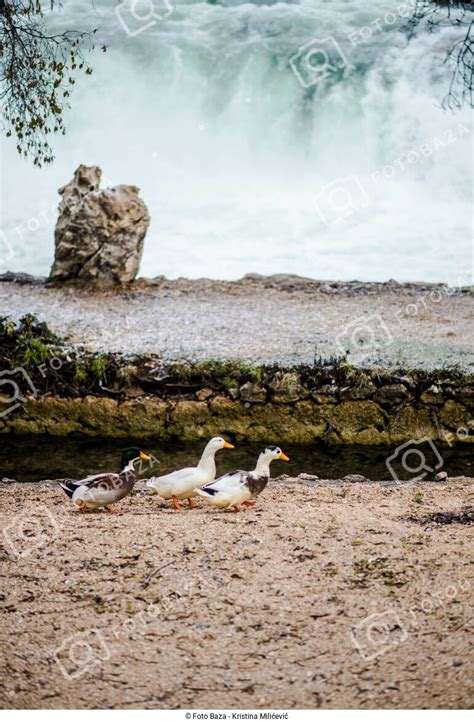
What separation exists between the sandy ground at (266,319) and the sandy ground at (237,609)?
428 centimetres

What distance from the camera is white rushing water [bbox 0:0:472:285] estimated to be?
63.2 feet

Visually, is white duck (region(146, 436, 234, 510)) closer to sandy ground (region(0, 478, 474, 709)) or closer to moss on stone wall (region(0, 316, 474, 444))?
sandy ground (region(0, 478, 474, 709))

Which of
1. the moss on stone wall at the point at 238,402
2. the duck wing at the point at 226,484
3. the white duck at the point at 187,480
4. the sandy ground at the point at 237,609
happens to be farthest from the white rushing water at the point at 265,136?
the sandy ground at the point at 237,609

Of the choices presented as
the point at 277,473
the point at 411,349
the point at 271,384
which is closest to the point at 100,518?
→ the point at 277,473

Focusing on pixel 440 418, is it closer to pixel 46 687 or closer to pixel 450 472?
pixel 450 472

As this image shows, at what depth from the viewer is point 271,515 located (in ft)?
22.2

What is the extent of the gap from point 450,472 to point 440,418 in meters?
0.96

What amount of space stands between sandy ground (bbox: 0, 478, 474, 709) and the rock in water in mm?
7402

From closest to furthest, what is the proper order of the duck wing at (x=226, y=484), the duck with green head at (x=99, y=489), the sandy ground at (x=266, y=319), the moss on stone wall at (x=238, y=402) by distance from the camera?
the duck wing at (x=226, y=484), the duck with green head at (x=99, y=489), the moss on stone wall at (x=238, y=402), the sandy ground at (x=266, y=319)

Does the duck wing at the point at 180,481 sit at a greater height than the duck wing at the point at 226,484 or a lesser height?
lesser

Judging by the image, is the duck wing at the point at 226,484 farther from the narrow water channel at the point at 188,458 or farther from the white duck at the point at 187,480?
the narrow water channel at the point at 188,458

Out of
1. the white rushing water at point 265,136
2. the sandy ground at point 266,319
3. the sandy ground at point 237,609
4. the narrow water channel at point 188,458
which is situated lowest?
the narrow water channel at point 188,458

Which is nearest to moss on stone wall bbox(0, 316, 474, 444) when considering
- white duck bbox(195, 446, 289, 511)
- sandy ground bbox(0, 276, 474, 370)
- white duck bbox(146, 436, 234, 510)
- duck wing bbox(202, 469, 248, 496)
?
sandy ground bbox(0, 276, 474, 370)

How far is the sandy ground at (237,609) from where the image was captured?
4551mm
